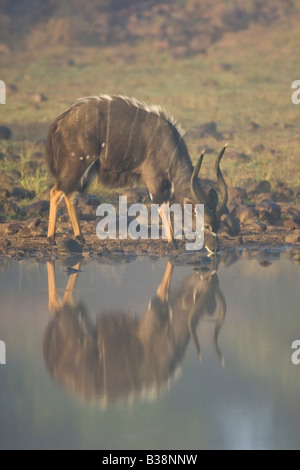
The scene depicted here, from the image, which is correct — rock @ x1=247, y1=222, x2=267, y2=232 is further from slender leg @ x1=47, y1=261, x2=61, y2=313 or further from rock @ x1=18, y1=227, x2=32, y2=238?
slender leg @ x1=47, y1=261, x2=61, y2=313

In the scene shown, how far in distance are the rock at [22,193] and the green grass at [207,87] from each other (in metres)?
0.17

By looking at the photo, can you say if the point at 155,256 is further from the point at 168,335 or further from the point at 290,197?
the point at 290,197

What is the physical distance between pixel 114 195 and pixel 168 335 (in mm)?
5747

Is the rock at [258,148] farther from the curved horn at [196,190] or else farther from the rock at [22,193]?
the curved horn at [196,190]

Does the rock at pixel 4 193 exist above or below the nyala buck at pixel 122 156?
below

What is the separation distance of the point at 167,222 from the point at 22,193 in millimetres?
2911

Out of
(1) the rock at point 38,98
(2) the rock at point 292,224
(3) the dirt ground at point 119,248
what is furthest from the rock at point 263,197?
(1) the rock at point 38,98

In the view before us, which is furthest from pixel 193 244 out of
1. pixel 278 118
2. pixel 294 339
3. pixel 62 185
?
pixel 278 118

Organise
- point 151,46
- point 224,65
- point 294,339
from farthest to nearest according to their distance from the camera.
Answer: point 151,46 < point 224,65 < point 294,339

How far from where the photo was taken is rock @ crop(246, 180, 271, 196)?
1180cm

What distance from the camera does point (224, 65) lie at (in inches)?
926

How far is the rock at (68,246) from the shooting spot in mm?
8656

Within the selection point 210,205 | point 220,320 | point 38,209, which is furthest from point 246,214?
point 220,320

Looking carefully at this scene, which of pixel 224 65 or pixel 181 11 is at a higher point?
pixel 181 11
